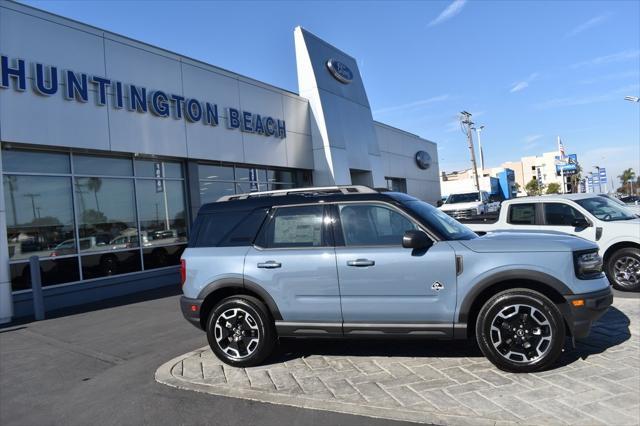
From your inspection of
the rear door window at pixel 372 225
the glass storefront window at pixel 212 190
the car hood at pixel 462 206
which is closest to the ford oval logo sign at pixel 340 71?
the glass storefront window at pixel 212 190

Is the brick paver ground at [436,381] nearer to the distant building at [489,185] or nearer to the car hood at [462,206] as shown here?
the car hood at [462,206]

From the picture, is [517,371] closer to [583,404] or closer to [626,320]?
[583,404]

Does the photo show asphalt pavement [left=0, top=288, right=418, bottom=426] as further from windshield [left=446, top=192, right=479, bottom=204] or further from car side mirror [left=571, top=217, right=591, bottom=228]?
windshield [left=446, top=192, right=479, bottom=204]

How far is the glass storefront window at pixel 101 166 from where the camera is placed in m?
11.4

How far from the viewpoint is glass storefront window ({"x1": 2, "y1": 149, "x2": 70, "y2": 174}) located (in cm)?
1008

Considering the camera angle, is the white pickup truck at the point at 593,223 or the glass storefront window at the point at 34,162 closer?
the white pickup truck at the point at 593,223

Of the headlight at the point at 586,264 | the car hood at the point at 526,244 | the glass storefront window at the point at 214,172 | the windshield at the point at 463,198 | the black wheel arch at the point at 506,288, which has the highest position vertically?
the glass storefront window at the point at 214,172

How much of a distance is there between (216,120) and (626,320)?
40.2 feet

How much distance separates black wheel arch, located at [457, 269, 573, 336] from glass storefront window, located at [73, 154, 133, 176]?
10.3 metres

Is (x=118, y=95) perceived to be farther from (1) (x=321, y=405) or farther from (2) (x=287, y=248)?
(1) (x=321, y=405)

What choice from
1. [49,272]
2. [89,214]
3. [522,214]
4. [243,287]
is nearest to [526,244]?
[243,287]

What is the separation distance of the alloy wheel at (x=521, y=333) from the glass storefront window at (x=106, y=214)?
33.2 feet

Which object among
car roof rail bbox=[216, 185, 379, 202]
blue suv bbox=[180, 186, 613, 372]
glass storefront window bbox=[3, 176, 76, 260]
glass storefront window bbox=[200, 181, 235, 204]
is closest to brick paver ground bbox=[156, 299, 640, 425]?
blue suv bbox=[180, 186, 613, 372]

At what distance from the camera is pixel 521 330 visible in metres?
4.33
